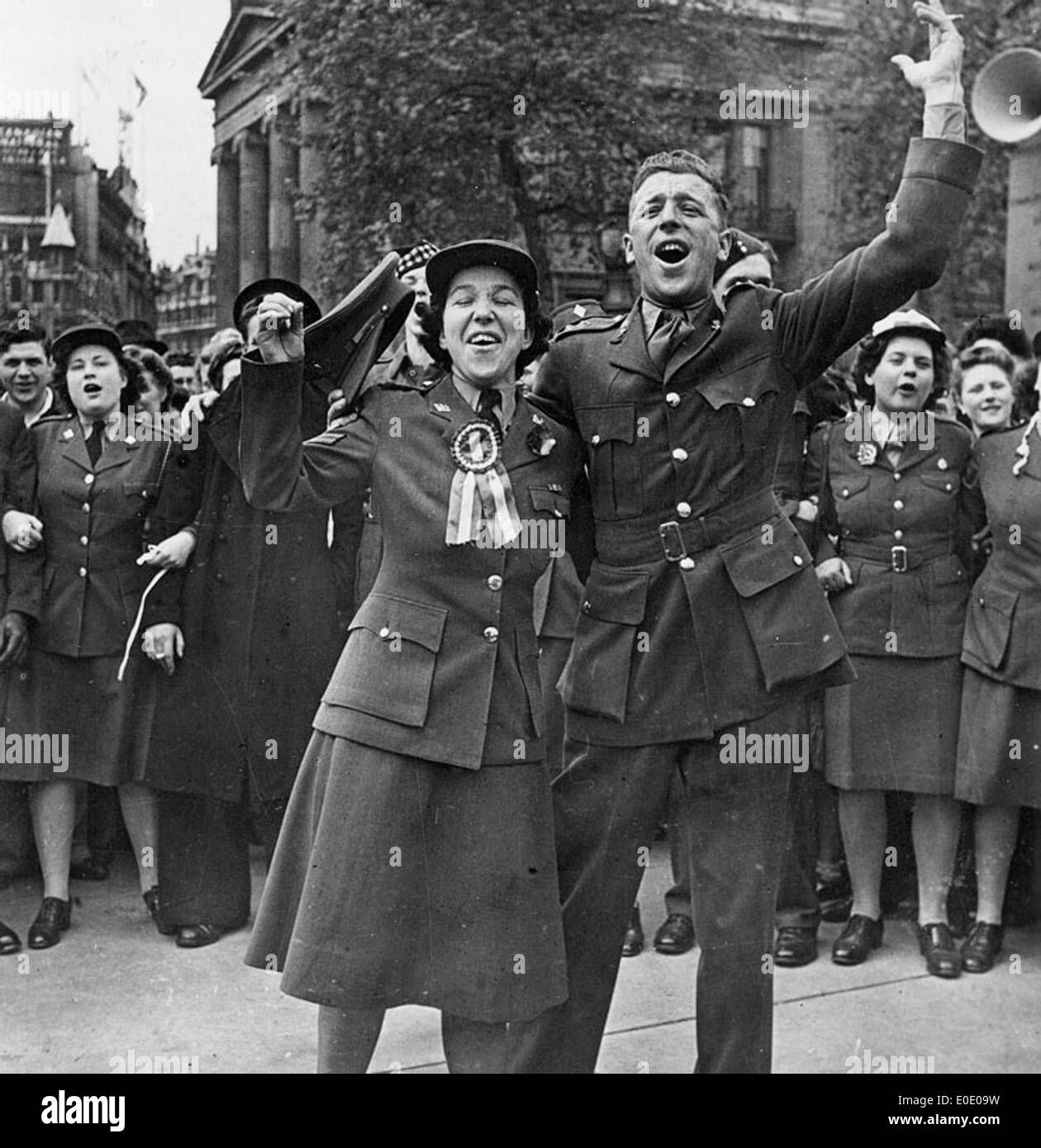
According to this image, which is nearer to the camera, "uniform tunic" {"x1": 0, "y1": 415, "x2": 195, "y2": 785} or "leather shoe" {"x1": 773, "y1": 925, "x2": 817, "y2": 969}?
"leather shoe" {"x1": 773, "y1": 925, "x2": 817, "y2": 969}

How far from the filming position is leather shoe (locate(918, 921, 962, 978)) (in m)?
4.44

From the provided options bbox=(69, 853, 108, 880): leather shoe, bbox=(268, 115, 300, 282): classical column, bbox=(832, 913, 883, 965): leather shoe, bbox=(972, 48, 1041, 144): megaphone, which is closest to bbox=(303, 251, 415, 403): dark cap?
bbox=(832, 913, 883, 965): leather shoe

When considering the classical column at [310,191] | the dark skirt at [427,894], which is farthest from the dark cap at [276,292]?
the classical column at [310,191]

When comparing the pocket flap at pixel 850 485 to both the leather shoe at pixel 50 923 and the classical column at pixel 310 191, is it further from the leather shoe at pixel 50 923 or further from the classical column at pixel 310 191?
the classical column at pixel 310 191

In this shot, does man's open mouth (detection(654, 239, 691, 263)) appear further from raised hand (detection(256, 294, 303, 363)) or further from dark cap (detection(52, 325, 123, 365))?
dark cap (detection(52, 325, 123, 365))

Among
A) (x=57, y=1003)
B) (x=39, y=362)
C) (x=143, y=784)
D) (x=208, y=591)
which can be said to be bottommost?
(x=57, y=1003)

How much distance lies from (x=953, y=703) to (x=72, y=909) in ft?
10.5

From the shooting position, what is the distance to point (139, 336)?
7.12 metres

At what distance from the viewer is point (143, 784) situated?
4934mm

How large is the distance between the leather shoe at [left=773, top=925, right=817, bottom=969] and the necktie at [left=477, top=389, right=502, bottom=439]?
2.27 meters

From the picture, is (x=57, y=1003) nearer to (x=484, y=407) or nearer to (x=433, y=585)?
(x=433, y=585)

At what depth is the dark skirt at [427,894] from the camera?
2912 mm

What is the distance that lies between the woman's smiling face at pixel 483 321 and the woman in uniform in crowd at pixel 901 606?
1.98m
